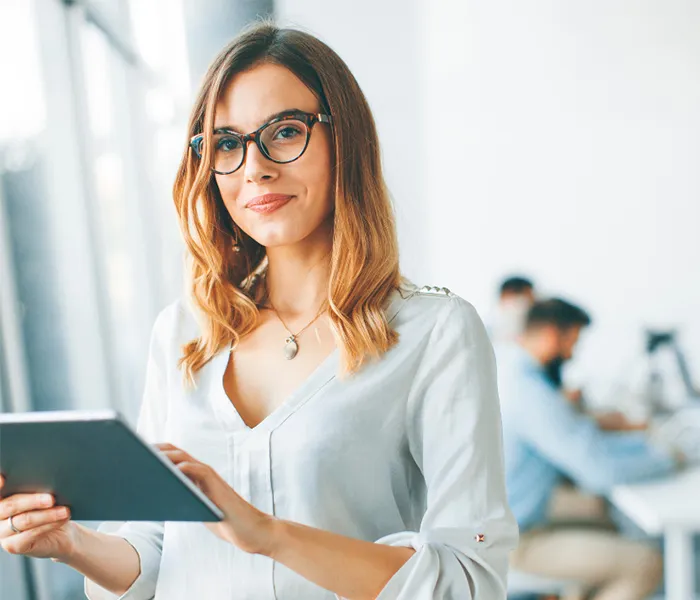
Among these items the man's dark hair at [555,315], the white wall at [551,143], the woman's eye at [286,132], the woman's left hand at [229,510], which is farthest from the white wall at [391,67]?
the woman's left hand at [229,510]

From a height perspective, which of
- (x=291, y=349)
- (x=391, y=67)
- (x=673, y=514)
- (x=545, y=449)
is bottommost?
(x=673, y=514)

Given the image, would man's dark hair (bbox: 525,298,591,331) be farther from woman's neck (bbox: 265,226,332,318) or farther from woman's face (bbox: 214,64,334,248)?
woman's face (bbox: 214,64,334,248)

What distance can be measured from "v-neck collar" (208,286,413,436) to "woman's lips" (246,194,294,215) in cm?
20

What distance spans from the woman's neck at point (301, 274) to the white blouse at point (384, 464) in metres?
0.13

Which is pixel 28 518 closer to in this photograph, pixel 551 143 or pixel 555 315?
pixel 555 315

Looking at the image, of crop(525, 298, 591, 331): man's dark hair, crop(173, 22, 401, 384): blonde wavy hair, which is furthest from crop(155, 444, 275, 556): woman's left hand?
crop(525, 298, 591, 331): man's dark hair

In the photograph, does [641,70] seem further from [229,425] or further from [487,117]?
[229,425]

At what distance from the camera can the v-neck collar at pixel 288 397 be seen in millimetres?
1008

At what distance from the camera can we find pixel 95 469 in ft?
2.63

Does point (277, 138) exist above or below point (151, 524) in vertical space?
above

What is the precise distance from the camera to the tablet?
2.41 feet

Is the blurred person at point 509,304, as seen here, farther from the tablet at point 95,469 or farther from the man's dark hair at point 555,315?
the tablet at point 95,469

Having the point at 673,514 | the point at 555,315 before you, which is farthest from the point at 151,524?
the point at 555,315

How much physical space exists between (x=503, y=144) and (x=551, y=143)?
205 millimetres
